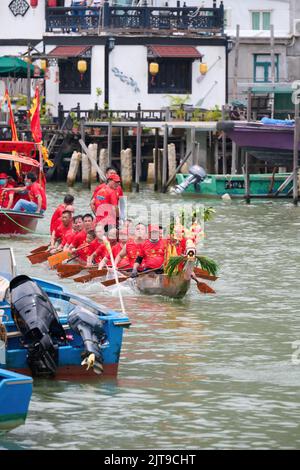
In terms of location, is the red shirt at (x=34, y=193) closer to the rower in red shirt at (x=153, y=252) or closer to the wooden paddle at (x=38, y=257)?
the wooden paddle at (x=38, y=257)

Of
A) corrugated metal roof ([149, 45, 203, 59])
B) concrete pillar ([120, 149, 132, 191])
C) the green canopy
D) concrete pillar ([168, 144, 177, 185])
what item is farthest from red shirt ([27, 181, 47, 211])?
corrugated metal roof ([149, 45, 203, 59])

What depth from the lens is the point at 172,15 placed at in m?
57.4

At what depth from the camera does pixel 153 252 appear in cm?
2427

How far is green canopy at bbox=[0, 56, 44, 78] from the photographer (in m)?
54.2

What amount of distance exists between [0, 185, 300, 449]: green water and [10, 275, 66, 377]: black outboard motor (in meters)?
0.30

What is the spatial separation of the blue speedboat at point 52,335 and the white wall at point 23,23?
42469mm

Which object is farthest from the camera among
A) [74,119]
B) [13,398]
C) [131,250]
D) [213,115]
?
[74,119]

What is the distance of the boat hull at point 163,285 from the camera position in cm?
2361

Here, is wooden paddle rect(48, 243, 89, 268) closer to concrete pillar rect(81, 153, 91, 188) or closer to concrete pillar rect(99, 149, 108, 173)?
concrete pillar rect(81, 153, 91, 188)

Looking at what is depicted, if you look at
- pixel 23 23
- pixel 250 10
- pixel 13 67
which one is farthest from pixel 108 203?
pixel 250 10

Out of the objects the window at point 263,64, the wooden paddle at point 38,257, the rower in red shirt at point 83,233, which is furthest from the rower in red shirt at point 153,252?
the window at point 263,64

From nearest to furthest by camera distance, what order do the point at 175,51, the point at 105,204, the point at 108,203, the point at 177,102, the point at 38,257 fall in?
the point at 38,257, the point at 105,204, the point at 108,203, the point at 175,51, the point at 177,102

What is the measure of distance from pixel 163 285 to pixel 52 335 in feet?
22.1

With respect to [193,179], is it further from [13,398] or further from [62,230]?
[13,398]
